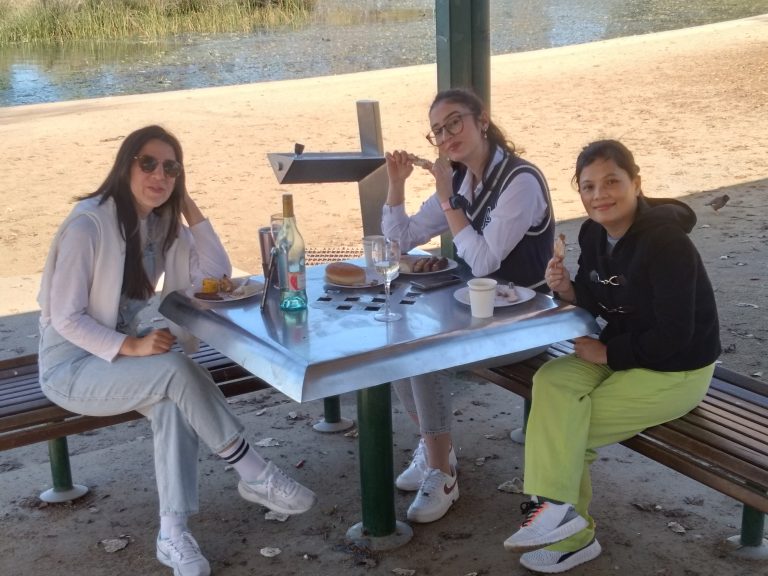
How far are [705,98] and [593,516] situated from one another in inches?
447

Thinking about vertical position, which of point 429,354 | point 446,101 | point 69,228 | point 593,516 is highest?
point 446,101

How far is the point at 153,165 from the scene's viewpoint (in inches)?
130

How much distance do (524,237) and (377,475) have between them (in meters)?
0.99

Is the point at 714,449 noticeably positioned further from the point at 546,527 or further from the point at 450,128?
the point at 450,128

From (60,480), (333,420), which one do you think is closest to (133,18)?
(333,420)

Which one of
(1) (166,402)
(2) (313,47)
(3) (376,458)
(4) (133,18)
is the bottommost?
(3) (376,458)

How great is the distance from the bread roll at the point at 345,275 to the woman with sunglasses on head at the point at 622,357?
2.25 feet

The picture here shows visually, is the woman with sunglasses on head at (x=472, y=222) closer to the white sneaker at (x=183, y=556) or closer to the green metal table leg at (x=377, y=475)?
the green metal table leg at (x=377, y=475)

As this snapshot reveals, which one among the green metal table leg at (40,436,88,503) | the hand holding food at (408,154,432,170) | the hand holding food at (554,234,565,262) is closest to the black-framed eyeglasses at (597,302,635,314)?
the hand holding food at (554,234,565,262)

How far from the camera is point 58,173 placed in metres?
10.9

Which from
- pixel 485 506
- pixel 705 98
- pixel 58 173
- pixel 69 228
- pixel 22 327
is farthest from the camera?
pixel 705 98

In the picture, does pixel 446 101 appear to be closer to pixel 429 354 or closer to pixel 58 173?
pixel 429 354

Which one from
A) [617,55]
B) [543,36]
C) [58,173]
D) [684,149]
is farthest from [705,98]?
[543,36]

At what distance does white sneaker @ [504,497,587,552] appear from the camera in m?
3.12
